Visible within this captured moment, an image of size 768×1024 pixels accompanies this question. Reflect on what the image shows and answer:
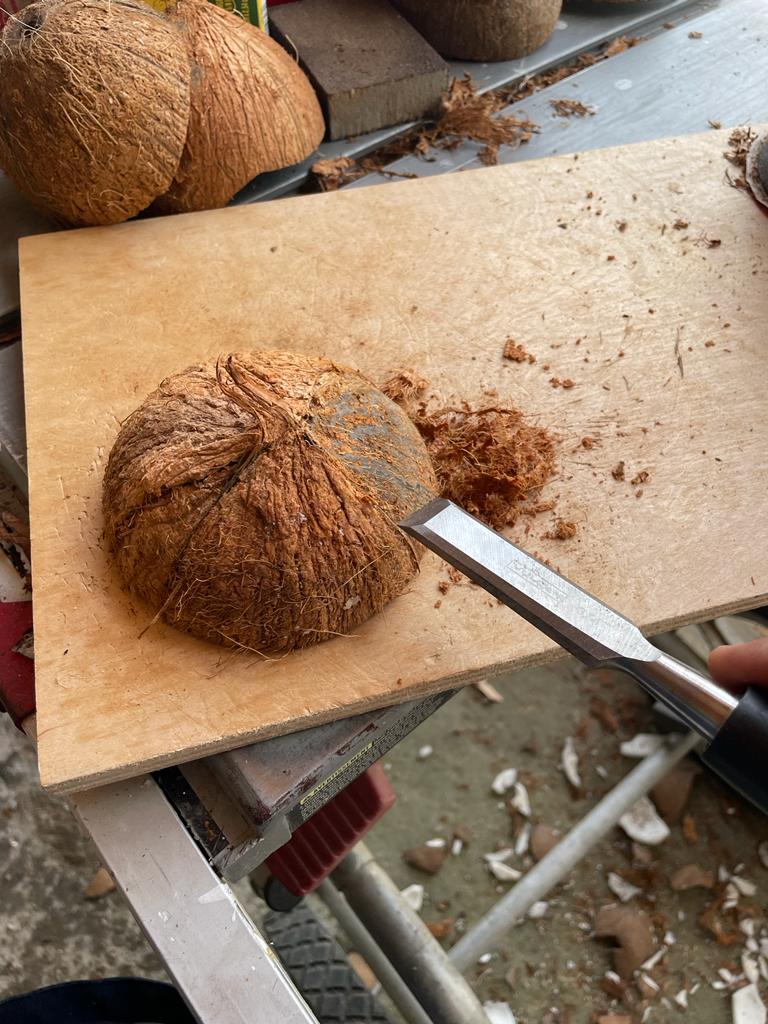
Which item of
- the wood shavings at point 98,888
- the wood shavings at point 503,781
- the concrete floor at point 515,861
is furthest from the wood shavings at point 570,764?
the wood shavings at point 98,888

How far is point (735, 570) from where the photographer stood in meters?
1.08

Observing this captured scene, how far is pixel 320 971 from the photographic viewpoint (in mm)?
1425

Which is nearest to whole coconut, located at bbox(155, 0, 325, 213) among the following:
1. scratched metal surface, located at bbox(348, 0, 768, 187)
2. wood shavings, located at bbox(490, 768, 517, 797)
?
scratched metal surface, located at bbox(348, 0, 768, 187)

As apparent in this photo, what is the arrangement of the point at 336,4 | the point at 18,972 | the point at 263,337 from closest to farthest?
the point at 263,337 → the point at 18,972 → the point at 336,4

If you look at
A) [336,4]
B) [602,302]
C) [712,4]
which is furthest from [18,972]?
[712,4]

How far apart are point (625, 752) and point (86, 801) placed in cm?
Answer: 149

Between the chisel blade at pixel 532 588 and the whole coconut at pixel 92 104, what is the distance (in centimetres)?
78

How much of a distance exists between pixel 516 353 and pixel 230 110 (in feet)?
2.02

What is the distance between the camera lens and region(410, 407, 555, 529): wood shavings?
3.60 ft

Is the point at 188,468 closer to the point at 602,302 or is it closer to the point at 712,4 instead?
the point at 602,302

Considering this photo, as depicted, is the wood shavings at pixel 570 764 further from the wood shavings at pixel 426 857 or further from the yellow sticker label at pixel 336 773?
the yellow sticker label at pixel 336 773

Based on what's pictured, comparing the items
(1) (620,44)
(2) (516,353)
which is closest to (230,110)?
(2) (516,353)

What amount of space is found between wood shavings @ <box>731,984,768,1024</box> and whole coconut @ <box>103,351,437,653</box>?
135cm

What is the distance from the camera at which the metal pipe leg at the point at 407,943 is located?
53.9 inches
